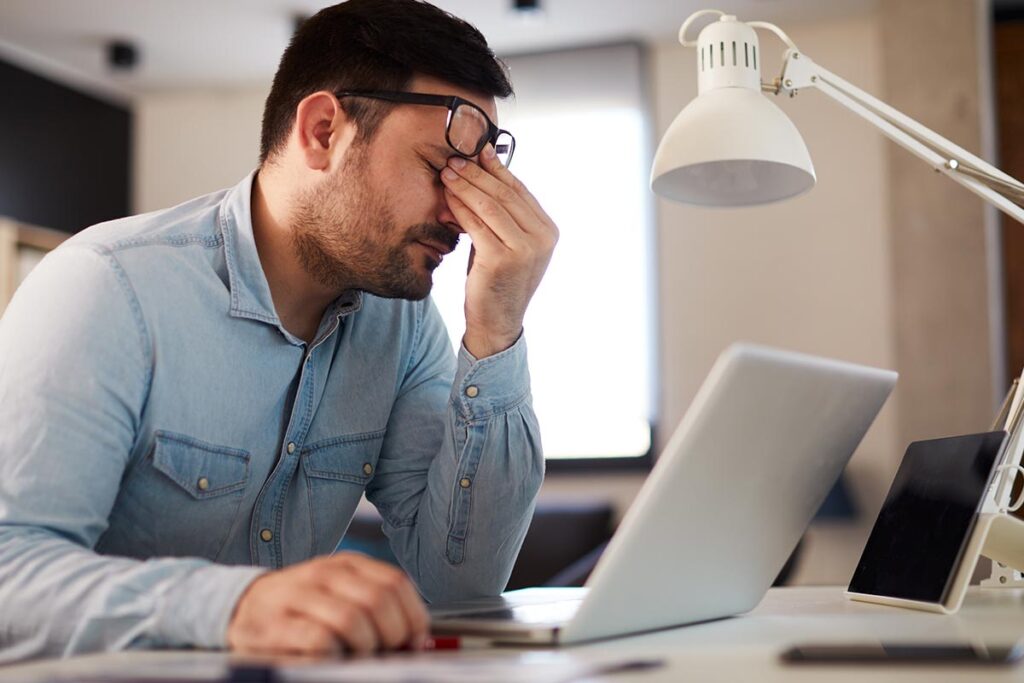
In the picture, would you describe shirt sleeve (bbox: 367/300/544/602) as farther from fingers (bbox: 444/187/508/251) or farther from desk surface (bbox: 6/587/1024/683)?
desk surface (bbox: 6/587/1024/683)

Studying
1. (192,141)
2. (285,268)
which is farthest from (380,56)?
(192,141)

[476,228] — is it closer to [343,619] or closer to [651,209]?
[343,619]

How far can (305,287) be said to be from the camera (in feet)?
4.77

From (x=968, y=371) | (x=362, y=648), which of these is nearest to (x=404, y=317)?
(x=362, y=648)

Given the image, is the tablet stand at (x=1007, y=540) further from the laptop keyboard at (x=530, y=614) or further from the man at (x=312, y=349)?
the man at (x=312, y=349)

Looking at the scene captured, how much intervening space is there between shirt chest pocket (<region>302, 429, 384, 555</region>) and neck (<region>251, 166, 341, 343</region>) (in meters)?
0.16

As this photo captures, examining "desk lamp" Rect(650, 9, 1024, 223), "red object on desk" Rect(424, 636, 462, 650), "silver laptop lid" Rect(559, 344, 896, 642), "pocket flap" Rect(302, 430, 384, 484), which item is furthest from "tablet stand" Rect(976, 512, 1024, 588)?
"pocket flap" Rect(302, 430, 384, 484)

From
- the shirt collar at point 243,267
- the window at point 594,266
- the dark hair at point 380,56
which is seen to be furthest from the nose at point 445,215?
the window at point 594,266

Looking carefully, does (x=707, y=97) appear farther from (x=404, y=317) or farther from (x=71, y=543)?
(x=71, y=543)

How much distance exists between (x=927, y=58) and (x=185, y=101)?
10.9 feet

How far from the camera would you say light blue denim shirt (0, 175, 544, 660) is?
2.85 feet

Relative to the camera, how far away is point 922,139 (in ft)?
4.15

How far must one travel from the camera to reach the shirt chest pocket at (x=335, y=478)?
4.53 feet

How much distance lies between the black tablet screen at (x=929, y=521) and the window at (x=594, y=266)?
335 cm
